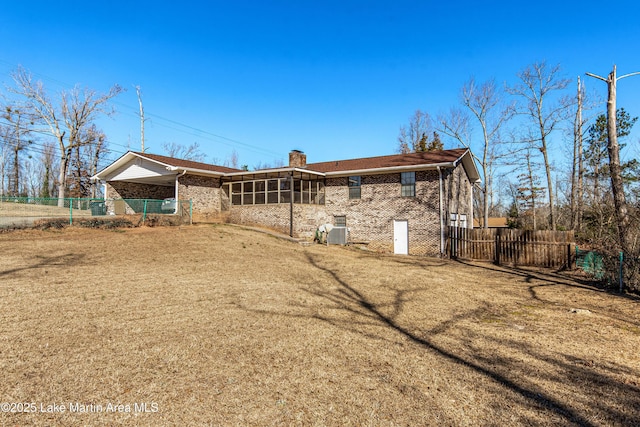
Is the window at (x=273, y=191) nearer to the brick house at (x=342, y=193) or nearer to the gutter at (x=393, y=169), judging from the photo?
the brick house at (x=342, y=193)

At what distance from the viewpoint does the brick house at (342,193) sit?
1808 centimetres

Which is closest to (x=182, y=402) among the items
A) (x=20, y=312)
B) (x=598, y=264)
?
(x=20, y=312)

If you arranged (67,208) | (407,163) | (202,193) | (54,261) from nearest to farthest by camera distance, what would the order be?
(54,261), (67,208), (407,163), (202,193)

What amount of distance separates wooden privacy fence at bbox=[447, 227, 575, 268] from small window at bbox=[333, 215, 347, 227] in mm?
5911

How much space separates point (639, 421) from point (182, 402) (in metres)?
4.39

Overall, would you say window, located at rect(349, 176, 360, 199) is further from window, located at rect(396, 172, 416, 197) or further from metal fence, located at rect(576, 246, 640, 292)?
metal fence, located at rect(576, 246, 640, 292)

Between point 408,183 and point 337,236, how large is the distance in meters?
4.92

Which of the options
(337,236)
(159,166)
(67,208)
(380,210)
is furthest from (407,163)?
(67,208)

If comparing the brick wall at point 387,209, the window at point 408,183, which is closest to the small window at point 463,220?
the brick wall at point 387,209

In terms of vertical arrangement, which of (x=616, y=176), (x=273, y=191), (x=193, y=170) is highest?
(x=193, y=170)

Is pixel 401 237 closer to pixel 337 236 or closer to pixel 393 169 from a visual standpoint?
pixel 337 236

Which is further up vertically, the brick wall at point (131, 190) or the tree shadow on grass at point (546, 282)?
the brick wall at point (131, 190)

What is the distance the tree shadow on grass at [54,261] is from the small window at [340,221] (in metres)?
13.1

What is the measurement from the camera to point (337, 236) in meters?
19.6
